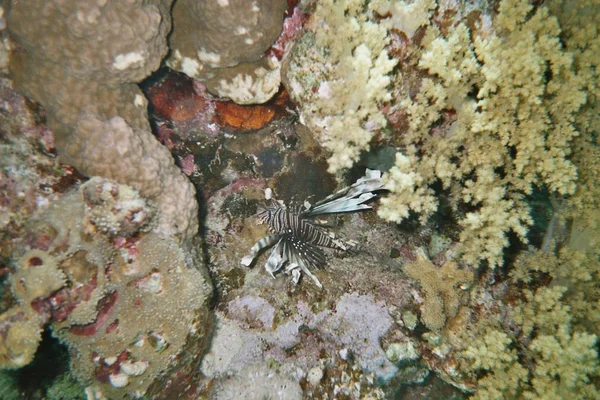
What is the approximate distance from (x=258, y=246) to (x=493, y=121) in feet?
7.43

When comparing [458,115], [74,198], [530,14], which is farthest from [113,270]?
[530,14]

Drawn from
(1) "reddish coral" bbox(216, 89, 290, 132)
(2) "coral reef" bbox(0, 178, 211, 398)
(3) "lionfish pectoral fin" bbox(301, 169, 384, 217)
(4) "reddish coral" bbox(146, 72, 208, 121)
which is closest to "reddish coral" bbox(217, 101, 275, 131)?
(1) "reddish coral" bbox(216, 89, 290, 132)

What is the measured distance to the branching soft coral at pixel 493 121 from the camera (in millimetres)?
1983

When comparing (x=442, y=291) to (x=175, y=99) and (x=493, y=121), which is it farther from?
(x=175, y=99)

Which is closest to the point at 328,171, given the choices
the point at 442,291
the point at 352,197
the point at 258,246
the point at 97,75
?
the point at 352,197

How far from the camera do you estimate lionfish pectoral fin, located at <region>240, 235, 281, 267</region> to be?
3.06 meters

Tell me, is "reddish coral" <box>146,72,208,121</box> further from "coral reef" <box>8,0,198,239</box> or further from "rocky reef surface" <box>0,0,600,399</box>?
"coral reef" <box>8,0,198,239</box>

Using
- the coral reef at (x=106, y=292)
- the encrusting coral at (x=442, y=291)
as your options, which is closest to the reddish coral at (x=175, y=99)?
the coral reef at (x=106, y=292)

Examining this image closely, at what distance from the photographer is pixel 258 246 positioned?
3166 mm

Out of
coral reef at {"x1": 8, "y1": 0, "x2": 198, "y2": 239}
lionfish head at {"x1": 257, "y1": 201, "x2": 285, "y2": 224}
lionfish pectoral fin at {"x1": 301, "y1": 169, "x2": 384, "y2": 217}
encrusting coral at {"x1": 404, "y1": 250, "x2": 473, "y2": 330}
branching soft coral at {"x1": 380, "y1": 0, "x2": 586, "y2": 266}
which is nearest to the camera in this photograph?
branching soft coral at {"x1": 380, "y1": 0, "x2": 586, "y2": 266}

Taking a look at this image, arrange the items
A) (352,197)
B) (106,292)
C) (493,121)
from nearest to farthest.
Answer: (493,121) → (106,292) → (352,197)

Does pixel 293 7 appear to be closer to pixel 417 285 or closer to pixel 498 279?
pixel 417 285

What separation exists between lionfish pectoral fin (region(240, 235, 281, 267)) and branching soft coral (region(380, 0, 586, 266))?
141 cm

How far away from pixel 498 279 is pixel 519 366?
0.87 metres
